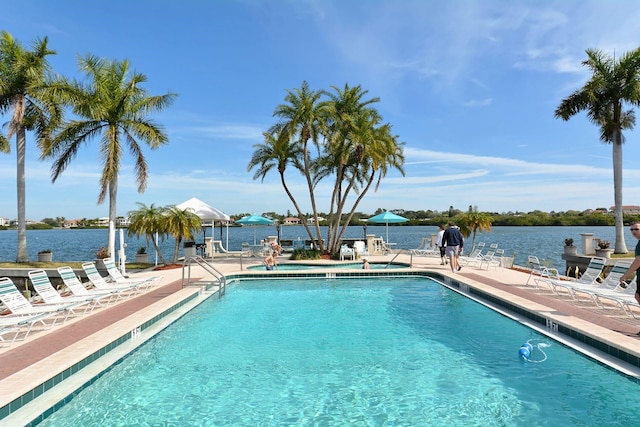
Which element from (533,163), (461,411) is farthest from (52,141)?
(533,163)

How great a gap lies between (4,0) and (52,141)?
521cm

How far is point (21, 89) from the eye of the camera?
18.3 m

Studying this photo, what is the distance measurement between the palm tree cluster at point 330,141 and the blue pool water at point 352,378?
42.8 ft

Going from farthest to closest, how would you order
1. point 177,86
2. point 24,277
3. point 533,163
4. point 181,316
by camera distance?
point 533,163 < point 177,86 < point 24,277 < point 181,316

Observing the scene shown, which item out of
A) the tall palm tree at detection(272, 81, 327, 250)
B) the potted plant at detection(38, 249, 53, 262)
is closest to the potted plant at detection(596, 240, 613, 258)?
the tall palm tree at detection(272, 81, 327, 250)

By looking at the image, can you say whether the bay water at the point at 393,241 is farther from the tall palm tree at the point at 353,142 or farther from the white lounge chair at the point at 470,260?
the tall palm tree at the point at 353,142

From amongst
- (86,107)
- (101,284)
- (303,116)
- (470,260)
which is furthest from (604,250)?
(86,107)

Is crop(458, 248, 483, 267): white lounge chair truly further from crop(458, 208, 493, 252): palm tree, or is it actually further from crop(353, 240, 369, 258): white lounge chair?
crop(353, 240, 369, 258): white lounge chair

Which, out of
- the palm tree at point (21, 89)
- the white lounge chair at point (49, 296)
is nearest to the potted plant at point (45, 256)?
the palm tree at point (21, 89)

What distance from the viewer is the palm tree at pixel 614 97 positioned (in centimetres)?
1922

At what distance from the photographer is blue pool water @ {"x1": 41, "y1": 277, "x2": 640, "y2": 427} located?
15.3ft

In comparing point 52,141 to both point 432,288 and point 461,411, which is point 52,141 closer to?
point 432,288

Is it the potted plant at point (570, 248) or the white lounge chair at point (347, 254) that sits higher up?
the potted plant at point (570, 248)

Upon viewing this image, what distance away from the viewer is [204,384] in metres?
5.61
